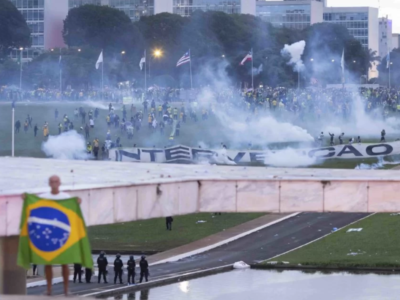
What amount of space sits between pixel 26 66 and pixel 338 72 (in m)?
48.6

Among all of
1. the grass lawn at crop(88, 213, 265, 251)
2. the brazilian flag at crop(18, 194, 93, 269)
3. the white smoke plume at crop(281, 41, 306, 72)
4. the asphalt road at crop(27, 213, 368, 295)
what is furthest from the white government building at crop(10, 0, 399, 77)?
the brazilian flag at crop(18, 194, 93, 269)

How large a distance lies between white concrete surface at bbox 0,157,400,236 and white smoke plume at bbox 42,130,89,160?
33.1 metres

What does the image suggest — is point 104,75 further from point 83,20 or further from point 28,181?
point 28,181

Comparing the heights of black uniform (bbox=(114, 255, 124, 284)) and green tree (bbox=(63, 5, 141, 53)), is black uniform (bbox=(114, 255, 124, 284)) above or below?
below

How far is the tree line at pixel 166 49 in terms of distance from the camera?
353 ft

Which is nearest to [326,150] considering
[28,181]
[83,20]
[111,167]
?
[111,167]

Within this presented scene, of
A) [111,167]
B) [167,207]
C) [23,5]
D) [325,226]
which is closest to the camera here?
[167,207]

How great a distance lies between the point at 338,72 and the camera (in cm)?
14162

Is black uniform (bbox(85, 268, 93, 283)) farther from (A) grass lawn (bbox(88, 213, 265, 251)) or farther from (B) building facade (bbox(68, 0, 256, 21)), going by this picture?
(B) building facade (bbox(68, 0, 256, 21))

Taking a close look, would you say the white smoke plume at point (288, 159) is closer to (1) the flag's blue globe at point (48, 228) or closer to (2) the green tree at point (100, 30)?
(1) the flag's blue globe at point (48, 228)

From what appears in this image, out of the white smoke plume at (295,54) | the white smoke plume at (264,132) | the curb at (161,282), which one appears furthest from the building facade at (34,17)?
the curb at (161,282)

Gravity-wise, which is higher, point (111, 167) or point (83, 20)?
point (83, 20)

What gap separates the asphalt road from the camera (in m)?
30.3

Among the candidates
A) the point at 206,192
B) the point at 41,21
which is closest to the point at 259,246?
the point at 206,192
